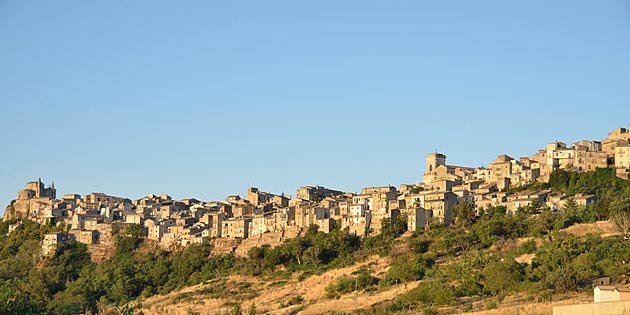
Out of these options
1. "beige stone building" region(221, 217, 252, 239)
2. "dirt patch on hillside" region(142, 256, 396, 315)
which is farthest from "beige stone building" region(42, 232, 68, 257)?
"dirt patch on hillside" region(142, 256, 396, 315)

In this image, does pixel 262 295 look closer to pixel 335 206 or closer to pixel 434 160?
pixel 335 206

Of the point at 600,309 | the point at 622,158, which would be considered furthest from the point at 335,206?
the point at 600,309

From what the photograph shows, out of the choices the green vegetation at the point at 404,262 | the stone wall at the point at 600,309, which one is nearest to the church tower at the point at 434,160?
the green vegetation at the point at 404,262

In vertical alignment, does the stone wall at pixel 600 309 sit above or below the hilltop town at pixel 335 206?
below

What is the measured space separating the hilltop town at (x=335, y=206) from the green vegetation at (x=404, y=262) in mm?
1070

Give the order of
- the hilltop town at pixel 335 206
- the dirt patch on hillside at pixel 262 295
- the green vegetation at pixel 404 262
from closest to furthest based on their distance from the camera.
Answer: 1. the green vegetation at pixel 404 262
2. the dirt patch on hillside at pixel 262 295
3. the hilltop town at pixel 335 206

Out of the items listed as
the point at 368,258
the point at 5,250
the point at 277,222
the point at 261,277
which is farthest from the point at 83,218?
the point at 368,258

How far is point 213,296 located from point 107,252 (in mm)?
15679

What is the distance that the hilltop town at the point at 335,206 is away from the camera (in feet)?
202

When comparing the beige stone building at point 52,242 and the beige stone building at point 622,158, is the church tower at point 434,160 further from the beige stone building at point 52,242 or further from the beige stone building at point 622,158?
the beige stone building at point 52,242

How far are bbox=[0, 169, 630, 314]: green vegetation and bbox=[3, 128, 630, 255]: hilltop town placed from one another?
1.07m

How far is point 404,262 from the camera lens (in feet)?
175

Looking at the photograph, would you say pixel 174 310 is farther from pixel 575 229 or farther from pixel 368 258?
pixel 575 229

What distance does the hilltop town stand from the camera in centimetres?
6159
